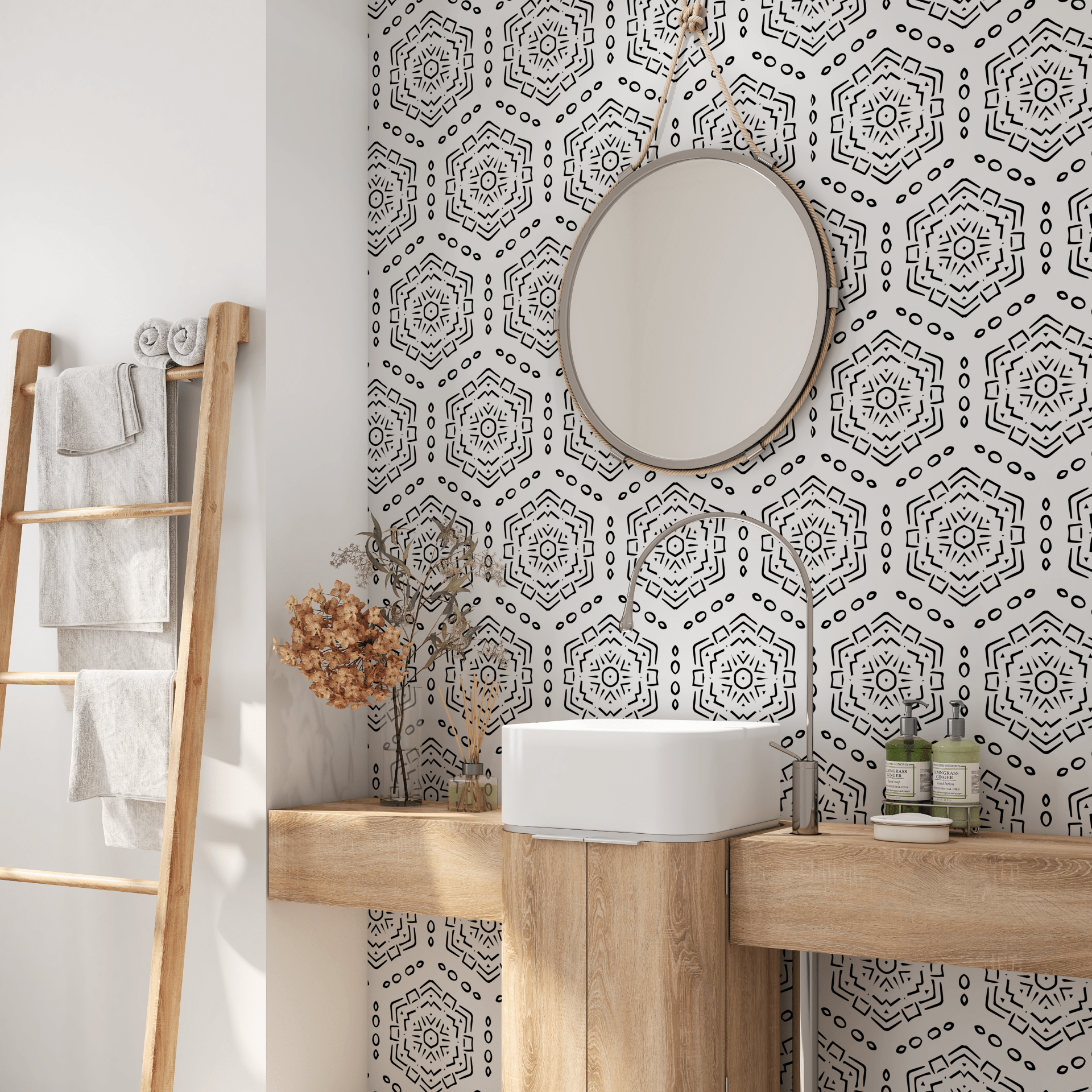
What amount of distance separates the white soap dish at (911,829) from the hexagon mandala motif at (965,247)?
3.17 ft

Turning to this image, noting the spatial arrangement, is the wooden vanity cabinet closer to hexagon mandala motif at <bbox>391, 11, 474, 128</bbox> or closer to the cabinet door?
the cabinet door

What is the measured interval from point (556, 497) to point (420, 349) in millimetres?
524

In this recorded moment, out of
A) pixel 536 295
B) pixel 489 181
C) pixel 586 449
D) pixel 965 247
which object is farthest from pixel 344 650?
pixel 965 247

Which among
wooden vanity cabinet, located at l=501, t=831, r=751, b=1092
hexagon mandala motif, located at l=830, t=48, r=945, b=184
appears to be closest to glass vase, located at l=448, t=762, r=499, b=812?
wooden vanity cabinet, located at l=501, t=831, r=751, b=1092

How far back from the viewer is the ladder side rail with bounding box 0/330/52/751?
2.81m

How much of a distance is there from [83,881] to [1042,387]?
219 centimetres

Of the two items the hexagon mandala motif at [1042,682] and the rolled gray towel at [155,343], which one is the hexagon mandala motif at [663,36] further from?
the hexagon mandala motif at [1042,682]

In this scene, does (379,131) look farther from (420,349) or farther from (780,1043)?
(780,1043)

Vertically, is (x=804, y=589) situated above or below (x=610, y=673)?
above

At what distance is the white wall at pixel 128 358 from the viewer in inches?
103

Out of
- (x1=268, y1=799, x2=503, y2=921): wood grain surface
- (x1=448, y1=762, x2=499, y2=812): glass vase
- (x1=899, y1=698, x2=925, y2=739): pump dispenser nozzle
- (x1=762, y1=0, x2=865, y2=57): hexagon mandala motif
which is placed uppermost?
(x1=762, y1=0, x2=865, y2=57): hexagon mandala motif

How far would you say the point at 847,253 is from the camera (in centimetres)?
242

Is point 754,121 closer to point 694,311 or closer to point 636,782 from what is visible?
point 694,311

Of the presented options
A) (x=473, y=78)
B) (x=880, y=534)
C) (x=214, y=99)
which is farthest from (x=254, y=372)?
(x=880, y=534)
